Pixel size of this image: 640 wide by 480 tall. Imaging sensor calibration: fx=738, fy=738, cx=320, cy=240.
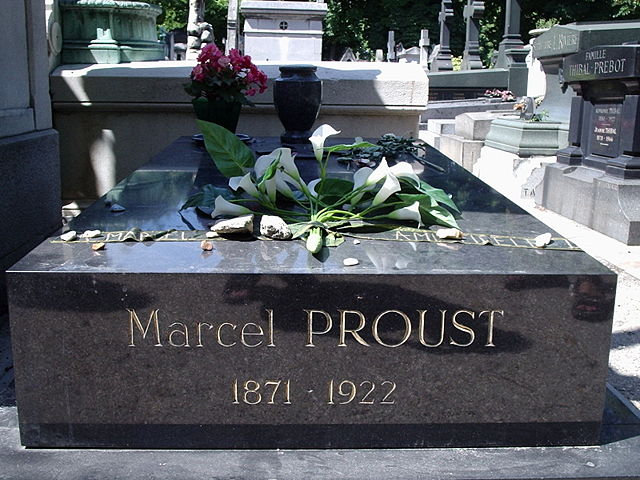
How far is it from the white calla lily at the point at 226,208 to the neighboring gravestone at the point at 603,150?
15.1 ft

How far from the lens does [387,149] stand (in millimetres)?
4492

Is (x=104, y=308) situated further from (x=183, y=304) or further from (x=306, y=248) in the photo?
(x=306, y=248)

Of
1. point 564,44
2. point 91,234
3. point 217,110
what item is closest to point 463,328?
point 91,234

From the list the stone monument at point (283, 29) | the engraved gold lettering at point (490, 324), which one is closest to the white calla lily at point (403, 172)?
the engraved gold lettering at point (490, 324)

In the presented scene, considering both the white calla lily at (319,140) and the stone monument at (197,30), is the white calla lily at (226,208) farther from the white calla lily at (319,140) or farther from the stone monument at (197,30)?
the stone monument at (197,30)

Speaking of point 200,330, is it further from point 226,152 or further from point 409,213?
point 226,152

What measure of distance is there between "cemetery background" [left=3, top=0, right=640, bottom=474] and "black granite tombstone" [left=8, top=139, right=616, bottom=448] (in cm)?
130

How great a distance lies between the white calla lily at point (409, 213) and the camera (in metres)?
2.61

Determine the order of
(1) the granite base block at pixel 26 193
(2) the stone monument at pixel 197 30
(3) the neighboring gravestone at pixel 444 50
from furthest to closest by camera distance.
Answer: (3) the neighboring gravestone at pixel 444 50, (2) the stone monument at pixel 197 30, (1) the granite base block at pixel 26 193

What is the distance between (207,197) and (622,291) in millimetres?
3241

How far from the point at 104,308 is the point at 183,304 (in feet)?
0.76

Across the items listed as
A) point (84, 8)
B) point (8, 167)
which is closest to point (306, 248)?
point (8, 167)

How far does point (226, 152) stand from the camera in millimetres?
3027

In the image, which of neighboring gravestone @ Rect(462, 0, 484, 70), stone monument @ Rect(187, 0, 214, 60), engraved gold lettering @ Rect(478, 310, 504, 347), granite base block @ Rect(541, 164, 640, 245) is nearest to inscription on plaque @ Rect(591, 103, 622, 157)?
granite base block @ Rect(541, 164, 640, 245)
